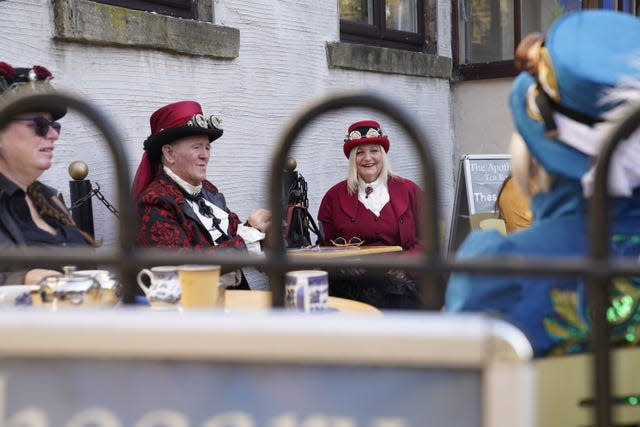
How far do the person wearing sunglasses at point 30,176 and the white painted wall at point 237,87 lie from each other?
0.26 metres

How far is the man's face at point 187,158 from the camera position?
369 cm

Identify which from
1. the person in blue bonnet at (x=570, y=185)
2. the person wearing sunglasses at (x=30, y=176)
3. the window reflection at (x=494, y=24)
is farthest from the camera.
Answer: the window reflection at (x=494, y=24)

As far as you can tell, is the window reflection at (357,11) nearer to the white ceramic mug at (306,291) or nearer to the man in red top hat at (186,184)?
the man in red top hat at (186,184)

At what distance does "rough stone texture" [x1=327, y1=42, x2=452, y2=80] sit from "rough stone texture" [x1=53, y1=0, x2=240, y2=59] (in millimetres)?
1093

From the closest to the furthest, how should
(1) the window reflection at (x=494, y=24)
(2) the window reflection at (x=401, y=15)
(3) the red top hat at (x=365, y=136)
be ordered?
1. (3) the red top hat at (x=365, y=136)
2. (2) the window reflection at (x=401, y=15)
3. (1) the window reflection at (x=494, y=24)

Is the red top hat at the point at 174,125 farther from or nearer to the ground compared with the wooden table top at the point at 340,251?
farther from the ground

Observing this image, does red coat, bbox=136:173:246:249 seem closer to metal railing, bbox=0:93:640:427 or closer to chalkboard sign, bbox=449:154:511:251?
metal railing, bbox=0:93:640:427

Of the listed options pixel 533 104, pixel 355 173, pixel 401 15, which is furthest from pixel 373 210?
pixel 533 104

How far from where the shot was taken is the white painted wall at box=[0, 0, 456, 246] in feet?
11.5

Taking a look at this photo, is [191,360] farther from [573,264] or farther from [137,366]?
[573,264]

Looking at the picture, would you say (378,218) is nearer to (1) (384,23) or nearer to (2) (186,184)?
(2) (186,184)

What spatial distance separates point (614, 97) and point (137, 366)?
1.00 metres

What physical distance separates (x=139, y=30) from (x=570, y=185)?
2913mm

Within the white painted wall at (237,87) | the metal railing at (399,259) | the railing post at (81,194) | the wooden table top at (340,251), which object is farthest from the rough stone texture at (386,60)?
the metal railing at (399,259)
